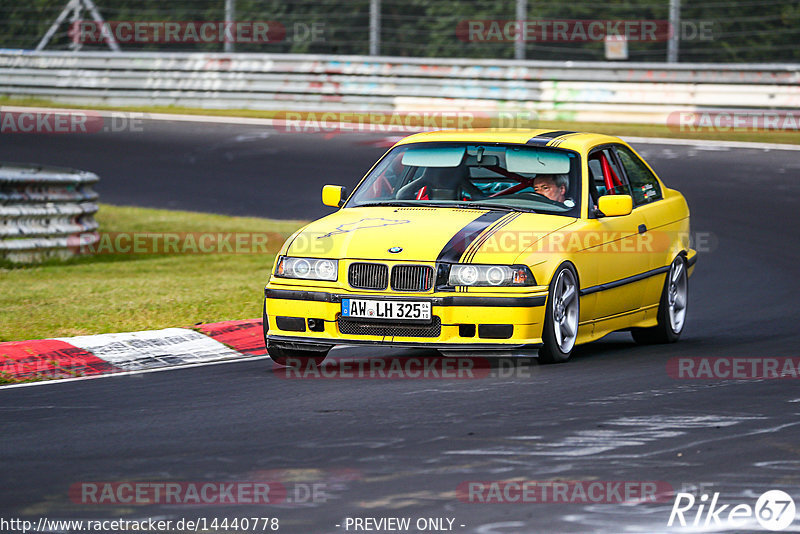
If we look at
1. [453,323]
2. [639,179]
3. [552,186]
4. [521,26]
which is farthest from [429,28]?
[453,323]

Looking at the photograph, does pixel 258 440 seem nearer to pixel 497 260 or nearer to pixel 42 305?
pixel 497 260

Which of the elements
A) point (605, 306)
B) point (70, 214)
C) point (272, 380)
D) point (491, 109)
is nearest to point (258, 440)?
point (272, 380)

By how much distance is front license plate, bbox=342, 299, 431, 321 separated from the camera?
7910 mm

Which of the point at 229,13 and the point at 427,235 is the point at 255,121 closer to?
the point at 229,13

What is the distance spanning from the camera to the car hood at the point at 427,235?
26.2 ft

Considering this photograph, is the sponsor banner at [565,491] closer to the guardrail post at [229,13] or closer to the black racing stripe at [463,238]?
the black racing stripe at [463,238]

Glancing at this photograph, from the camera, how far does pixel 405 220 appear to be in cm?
850

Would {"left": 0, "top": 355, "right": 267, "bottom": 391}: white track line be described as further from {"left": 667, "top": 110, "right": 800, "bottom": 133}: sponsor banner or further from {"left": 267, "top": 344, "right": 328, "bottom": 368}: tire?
{"left": 667, "top": 110, "right": 800, "bottom": 133}: sponsor banner

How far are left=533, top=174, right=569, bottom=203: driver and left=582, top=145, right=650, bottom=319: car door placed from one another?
9.3 inches

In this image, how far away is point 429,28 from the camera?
27797 mm

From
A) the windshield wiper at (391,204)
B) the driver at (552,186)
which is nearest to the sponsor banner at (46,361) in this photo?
the windshield wiper at (391,204)

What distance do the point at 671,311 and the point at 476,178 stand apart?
6.08 feet

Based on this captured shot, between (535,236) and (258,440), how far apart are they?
2676mm

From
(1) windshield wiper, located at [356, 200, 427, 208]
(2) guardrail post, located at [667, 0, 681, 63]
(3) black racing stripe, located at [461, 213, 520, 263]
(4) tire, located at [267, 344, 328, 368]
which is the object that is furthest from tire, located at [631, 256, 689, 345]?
(2) guardrail post, located at [667, 0, 681, 63]
